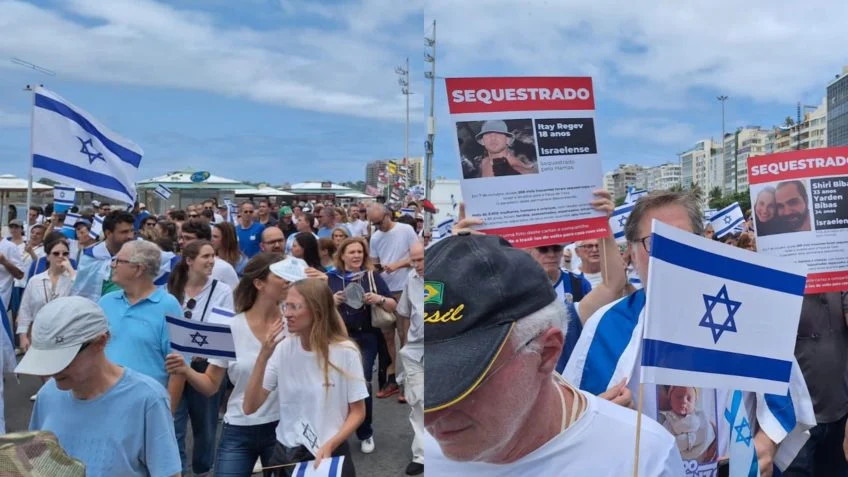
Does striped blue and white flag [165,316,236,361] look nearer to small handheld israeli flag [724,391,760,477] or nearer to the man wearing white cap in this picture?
the man wearing white cap

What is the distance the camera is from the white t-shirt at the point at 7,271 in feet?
26.8

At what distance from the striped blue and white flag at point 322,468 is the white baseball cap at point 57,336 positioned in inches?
43.6

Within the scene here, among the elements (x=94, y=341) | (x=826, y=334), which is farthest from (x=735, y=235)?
(x=94, y=341)

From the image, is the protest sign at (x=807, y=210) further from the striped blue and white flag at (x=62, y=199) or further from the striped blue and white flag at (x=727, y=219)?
the striped blue and white flag at (x=62, y=199)

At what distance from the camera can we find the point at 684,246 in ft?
4.88

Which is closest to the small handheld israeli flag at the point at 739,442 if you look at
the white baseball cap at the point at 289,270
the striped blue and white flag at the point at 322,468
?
the striped blue and white flag at the point at 322,468

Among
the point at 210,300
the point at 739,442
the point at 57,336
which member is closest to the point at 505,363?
the point at 739,442

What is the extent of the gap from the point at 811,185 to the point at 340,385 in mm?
2447

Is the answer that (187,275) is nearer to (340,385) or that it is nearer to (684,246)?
(340,385)

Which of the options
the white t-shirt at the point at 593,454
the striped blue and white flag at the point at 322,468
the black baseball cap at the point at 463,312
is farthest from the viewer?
the striped blue and white flag at the point at 322,468

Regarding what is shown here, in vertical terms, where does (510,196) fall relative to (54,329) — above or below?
above

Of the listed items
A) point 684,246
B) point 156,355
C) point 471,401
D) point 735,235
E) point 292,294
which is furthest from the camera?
point 735,235

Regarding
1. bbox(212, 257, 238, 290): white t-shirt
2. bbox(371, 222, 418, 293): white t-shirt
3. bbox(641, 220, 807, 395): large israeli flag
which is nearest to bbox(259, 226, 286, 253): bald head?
bbox(371, 222, 418, 293): white t-shirt

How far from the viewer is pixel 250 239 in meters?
10.2
